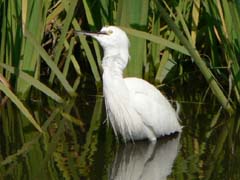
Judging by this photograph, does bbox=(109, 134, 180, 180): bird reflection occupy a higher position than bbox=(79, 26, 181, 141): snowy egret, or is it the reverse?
bbox=(79, 26, 181, 141): snowy egret

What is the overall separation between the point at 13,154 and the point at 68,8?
4.74 ft

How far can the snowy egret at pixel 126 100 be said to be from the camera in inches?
209

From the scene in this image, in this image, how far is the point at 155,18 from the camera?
20.7 feet

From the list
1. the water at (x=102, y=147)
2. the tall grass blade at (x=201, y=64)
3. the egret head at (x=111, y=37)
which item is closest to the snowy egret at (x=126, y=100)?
the egret head at (x=111, y=37)

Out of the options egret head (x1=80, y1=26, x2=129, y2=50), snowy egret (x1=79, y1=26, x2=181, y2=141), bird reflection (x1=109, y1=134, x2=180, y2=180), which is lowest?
bird reflection (x1=109, y1=134, x2=180, y2=180)

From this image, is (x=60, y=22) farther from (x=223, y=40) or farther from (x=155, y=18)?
(x=223, y=40)

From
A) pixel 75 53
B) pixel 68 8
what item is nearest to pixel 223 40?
pixel 68 8

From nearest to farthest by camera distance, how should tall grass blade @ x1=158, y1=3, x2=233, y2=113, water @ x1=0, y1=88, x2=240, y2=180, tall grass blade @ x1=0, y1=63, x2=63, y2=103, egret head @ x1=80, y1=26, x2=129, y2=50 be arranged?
water @ x1=0, y1=88, x2=240, y2=180
tall grass blade @ x1=158, y1=3, x2=233, y2=113
egret head @ x1=80, y1=26, x2=129, y2=50
tall grass blade @ x1=0, y1=63, x2=63, y2=103

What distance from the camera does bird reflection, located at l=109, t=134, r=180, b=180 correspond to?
16.1 feet

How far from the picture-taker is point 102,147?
5395 millimetres

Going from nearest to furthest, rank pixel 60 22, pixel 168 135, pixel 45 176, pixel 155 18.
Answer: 1. pixel 45 176
2. pixel 168 135
3. pixel 155 18
4. pixel 60 22

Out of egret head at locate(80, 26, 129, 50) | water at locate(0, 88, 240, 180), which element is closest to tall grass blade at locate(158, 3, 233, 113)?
water at locate(0, 88, 240, 180)

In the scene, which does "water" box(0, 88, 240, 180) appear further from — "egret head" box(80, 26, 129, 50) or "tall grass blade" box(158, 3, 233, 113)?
"egret head" box(80, 26, 129, 50)

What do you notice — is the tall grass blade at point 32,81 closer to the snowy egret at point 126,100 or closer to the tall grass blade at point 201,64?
the snowy egret at point 126,100
